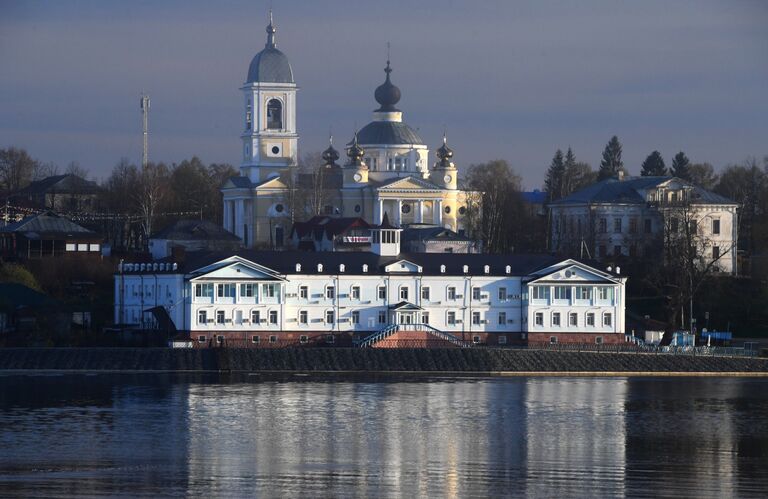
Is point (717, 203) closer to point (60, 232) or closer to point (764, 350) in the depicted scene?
point (764, 350)

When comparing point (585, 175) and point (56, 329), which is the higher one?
point (585, 175)

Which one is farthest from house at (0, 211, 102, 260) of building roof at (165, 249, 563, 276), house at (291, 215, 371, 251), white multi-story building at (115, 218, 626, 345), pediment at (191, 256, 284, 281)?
pediment at (191, 256, 284, 281)

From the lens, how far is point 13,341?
83.9 meters

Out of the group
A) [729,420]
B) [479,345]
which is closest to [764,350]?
[479,345]

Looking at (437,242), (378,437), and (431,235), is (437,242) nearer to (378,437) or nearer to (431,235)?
(431,235)

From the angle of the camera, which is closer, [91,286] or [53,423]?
[53,423]

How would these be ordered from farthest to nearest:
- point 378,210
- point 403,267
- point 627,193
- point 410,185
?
1. point 410,185
2. point 378,210
3. point 627,193
4. point 403,267

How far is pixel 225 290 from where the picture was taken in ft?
288

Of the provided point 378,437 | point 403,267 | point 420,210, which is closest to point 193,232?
point 420,210

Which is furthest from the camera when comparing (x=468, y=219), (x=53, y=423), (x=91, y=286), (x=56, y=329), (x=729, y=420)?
(x=468, y=219)

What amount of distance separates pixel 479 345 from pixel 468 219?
39.7 meters

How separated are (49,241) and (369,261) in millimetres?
22772

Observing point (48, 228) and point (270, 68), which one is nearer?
point (48, 228)

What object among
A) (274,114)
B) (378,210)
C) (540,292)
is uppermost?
(274,114)
